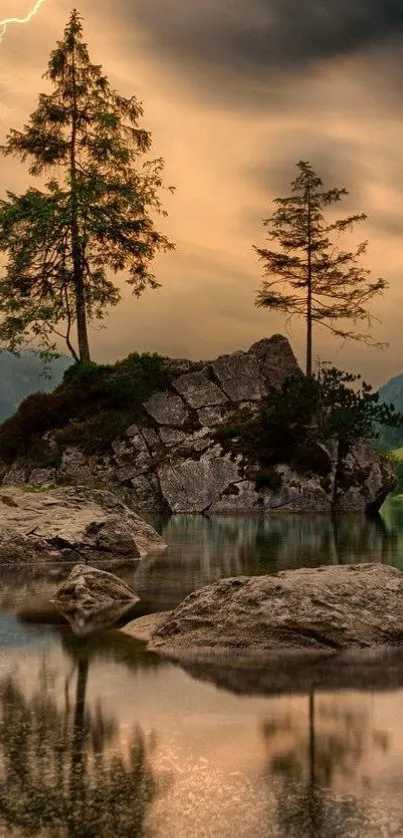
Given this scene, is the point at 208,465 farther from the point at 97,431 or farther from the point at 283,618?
the point at 283,618

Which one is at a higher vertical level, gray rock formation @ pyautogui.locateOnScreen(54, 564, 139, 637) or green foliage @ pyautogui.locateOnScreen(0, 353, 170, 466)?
green foliage @ pyautogui.locateOnScreen(0, 353, 170, 466)

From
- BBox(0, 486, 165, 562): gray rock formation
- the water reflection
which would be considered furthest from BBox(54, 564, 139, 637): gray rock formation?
BBox(0, 486, 165, 562): gray rock formation

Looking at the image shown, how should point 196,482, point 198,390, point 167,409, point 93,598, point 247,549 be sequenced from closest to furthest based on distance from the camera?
point 93,598 → point 247,549 → point 196,482 → point 167,409 → point 198,390

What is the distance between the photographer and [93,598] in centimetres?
1098

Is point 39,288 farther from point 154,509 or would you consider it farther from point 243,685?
point 243,685

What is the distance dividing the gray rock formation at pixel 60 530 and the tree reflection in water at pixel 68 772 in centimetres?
991

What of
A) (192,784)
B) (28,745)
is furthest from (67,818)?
(28,745)

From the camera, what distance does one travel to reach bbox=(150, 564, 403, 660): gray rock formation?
8234 mm

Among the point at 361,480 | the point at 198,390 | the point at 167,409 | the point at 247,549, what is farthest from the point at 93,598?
the point at 198,390

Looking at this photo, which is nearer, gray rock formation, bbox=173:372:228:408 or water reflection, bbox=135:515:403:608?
water reflection, bbox=135:515:403:608

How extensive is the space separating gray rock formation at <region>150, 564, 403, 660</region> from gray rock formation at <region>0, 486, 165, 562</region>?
7.48 meters

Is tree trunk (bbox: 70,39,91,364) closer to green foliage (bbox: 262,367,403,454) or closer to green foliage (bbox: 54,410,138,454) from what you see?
green foliage (bbox: 54,410,138,454)

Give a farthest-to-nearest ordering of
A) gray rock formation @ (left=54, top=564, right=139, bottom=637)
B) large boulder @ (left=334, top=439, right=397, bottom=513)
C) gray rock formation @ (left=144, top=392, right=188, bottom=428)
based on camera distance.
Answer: gray rock formation @ (left=144, top=392, right=188, bottom=428)
large boulder @ (left=334, top=439, right=397, bottom=513)
gray rock formation @ (left=54, top=564, right=139, bottom=637)

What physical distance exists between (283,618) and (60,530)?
8829mm
